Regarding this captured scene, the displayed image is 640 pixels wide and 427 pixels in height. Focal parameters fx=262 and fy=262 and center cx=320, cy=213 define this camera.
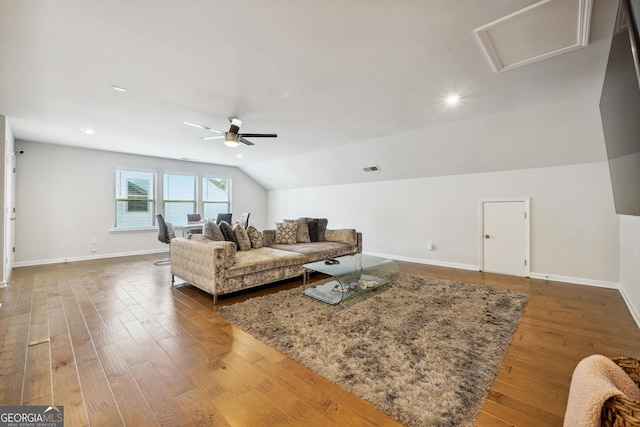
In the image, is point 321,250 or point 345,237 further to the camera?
point 345,237

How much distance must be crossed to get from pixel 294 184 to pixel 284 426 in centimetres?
699

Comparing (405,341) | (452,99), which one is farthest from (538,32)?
(405,341)

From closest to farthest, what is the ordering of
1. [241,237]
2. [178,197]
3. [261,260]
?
[261,260] < [241,237] < [178,197]

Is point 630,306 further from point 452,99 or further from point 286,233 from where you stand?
point 286,233

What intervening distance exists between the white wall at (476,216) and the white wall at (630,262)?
0.34 meters

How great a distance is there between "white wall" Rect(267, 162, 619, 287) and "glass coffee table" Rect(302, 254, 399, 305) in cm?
186

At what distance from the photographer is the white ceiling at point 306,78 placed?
6.07 feet

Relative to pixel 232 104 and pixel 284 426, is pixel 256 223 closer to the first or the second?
pixel 232 104

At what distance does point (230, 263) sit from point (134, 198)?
4.81 metres

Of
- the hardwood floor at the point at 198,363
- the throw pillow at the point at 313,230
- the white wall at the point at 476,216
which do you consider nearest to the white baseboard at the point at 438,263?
the white wall at the point at 476,216

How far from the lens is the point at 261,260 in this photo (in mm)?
3635

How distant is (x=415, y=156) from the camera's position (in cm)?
509

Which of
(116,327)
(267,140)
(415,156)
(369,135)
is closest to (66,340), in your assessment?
A: (116,327)

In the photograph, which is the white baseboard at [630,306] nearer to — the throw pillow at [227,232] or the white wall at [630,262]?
the white wall at [630,262]
